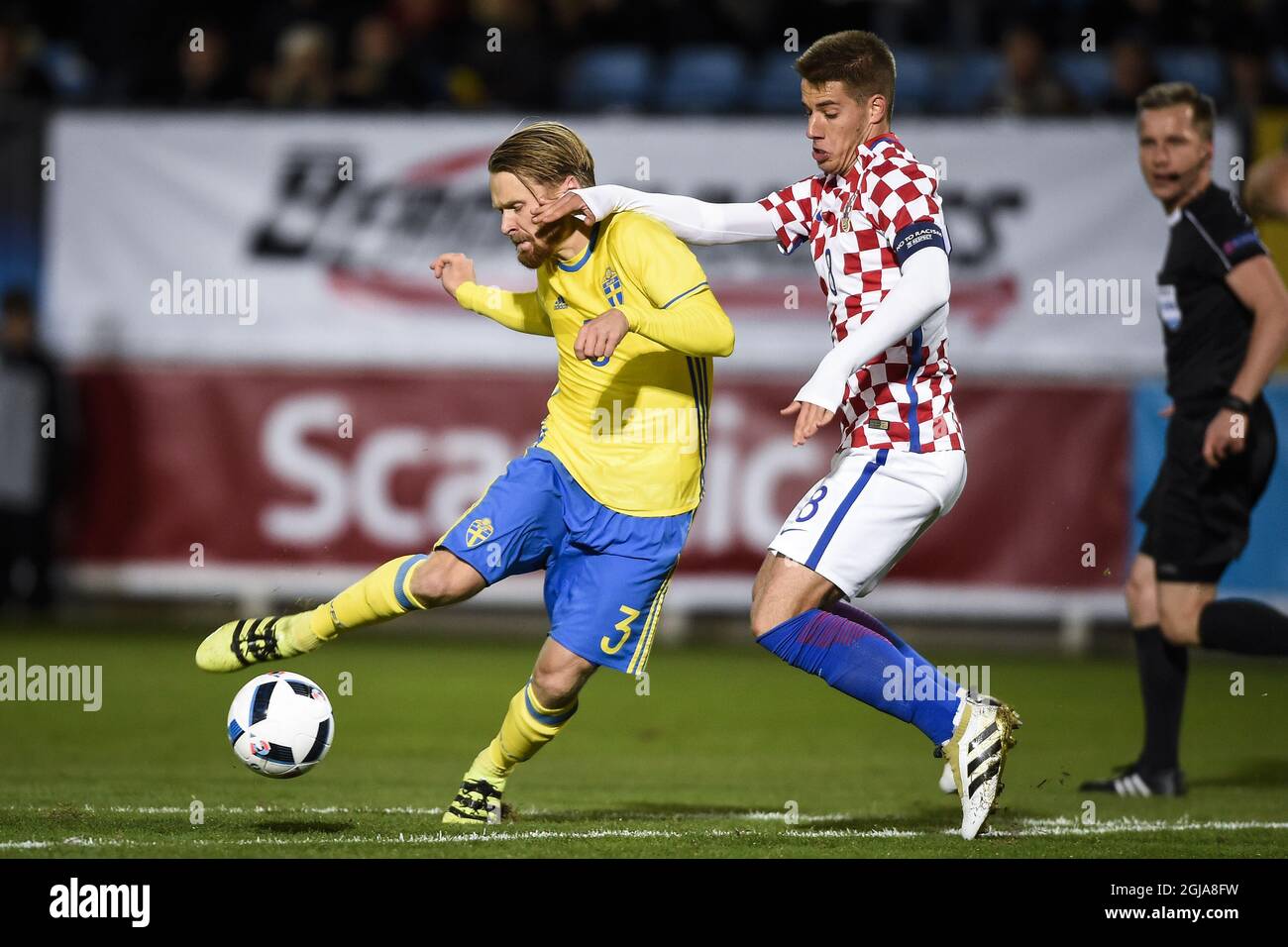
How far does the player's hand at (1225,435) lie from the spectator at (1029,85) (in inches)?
248

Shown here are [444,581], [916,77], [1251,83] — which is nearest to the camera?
[444,581]

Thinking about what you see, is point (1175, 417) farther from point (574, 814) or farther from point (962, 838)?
point (574, 814)

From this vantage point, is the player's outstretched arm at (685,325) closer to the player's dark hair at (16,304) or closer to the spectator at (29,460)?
the spectator at (29,460)

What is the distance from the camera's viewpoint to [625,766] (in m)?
6.76

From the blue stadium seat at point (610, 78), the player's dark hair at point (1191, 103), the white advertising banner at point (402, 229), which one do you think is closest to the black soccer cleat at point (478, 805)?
the player's dark hair at point (1191, 103)

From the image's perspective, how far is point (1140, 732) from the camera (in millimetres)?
7953

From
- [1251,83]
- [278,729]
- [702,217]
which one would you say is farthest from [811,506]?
[1251,83]

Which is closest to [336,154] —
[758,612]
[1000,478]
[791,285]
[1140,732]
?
[791,285]

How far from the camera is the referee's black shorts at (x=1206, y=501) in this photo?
618 cm

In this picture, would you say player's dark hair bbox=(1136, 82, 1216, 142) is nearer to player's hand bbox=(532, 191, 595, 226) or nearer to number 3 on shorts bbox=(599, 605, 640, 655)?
player's hand bbox=(532, 191, 595, 226)

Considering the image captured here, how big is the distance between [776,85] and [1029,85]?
73.6 inches

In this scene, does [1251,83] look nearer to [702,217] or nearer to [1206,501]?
[1206,501]

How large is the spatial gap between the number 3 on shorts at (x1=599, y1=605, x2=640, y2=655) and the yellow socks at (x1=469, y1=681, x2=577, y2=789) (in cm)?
22

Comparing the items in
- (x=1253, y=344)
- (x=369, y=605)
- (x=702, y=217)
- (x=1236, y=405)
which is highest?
(x=702, y=217)
